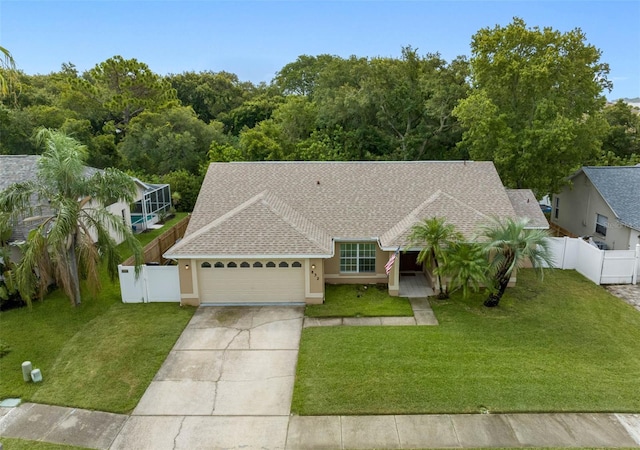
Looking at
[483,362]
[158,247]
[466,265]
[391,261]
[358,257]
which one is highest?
[466,265]

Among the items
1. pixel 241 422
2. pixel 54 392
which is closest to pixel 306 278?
pixel 241 422

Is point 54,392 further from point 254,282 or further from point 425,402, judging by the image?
point 425,402

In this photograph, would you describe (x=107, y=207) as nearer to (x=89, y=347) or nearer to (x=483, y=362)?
(x=89, y=347)

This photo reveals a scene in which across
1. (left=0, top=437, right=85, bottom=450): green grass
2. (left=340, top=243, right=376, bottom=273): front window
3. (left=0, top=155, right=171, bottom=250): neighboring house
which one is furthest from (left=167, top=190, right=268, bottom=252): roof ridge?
(left=0, top=437, right=85, bottom=450): green grass

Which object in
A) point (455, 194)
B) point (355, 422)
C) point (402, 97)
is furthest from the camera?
point (402, 97)

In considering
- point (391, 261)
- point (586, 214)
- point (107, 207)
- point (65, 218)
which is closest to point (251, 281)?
point (391, 261)

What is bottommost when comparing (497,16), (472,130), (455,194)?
(455,194)
